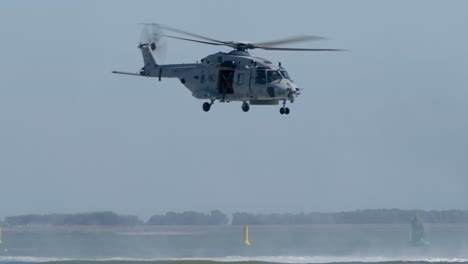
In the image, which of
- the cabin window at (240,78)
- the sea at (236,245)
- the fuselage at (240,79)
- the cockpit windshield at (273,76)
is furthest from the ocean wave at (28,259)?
the cockpit windshield at (273,76)

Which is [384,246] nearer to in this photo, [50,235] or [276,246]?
[276,246]

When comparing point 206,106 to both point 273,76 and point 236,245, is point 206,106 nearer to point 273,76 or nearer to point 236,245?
point 273,76

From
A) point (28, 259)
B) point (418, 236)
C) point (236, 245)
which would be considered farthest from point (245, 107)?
point (236, 245)

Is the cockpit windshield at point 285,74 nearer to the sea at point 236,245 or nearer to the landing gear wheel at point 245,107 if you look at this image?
the landing gear wheel at point 245,107

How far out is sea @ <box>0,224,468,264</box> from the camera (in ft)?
271

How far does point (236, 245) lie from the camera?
117812mm

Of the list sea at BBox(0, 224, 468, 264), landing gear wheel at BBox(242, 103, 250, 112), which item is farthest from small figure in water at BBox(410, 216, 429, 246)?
landing gear wheel at BBox(242, 103, 250, 112)

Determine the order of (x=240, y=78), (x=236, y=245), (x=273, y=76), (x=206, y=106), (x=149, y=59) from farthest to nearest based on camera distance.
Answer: (x=236, y=245) → (x=149, y=59) → (x=206, y=106) → (x=240, y=78) → (x=273, y=76)

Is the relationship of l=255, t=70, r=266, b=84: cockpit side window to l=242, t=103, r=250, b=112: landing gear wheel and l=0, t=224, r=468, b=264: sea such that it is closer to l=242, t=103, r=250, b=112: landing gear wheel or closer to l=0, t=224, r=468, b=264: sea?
l=242, t=103, r=250, b=112: landing gear wheel

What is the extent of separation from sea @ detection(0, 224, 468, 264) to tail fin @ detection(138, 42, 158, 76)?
1467 cm

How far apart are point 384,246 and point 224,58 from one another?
135 feet

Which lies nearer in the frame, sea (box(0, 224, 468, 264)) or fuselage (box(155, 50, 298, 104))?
fuselage (box(155, 50, 298, 104))

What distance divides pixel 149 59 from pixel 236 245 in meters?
49.7

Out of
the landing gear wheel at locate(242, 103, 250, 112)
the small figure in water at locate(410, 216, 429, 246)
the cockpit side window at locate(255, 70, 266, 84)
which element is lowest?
the small figure in water at locate(410, 216, 429, 246)
